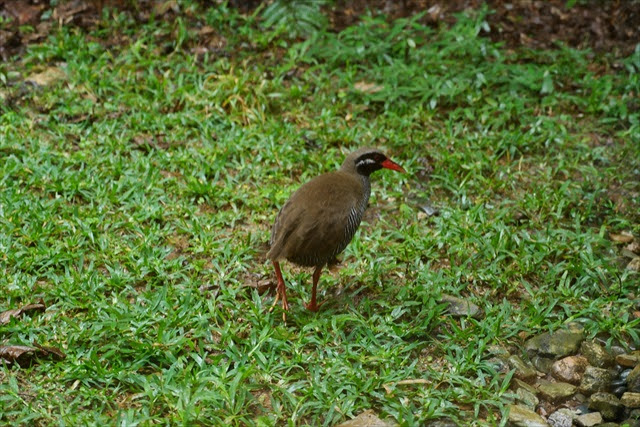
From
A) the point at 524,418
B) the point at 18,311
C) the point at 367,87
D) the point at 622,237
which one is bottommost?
the point at 622,237

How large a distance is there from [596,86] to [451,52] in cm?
159

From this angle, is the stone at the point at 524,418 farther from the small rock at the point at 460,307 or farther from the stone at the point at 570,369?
the small rock at the point at 460,307

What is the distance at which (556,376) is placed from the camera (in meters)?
5.46

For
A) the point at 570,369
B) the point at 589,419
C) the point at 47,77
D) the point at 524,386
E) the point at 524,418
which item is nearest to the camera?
the point at 524,418

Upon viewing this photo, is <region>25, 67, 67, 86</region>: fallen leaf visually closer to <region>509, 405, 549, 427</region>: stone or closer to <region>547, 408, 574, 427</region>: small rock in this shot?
<region>509, 405, 549, 427</region>: stone

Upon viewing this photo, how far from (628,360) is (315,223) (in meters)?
2.26

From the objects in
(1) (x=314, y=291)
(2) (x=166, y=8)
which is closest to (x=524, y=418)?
(1) (x=314, y=291)

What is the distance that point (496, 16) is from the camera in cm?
1004

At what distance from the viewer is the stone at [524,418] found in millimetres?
4852

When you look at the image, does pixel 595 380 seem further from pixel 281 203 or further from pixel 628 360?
pixel 281 203

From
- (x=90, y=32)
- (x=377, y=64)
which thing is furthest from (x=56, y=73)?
(x=377, y=64)

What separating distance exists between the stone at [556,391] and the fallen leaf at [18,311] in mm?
3317

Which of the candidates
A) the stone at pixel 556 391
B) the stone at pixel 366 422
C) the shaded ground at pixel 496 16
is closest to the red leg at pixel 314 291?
the stone at pixel 366 422

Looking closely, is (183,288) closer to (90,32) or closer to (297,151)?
(297,151)
